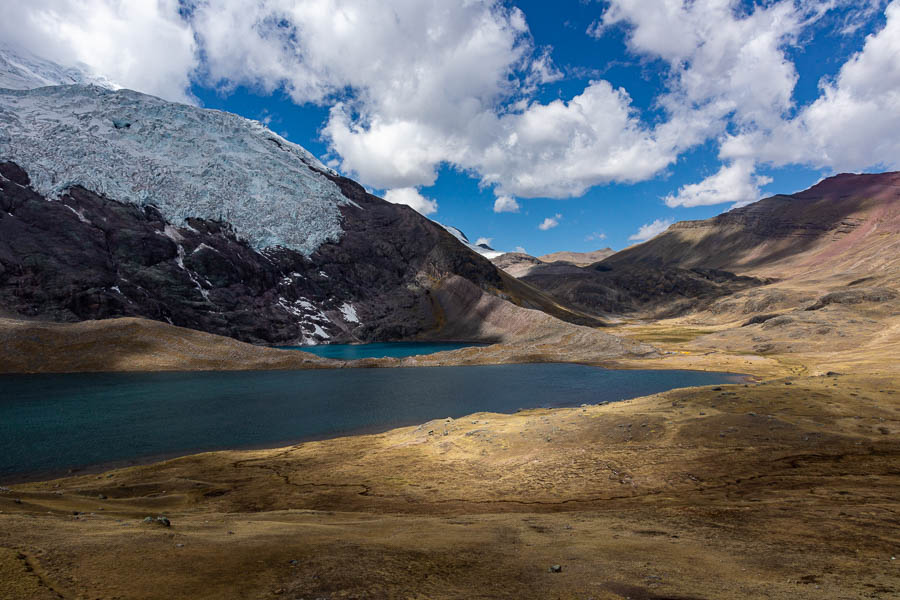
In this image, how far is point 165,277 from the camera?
149 metres

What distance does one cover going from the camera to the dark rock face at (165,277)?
4975 inches

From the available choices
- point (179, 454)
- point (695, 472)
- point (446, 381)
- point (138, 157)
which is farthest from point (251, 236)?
point (695, 472)

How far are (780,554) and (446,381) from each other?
240 feet

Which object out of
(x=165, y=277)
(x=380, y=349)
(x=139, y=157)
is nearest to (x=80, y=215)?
(x=165, y=277)

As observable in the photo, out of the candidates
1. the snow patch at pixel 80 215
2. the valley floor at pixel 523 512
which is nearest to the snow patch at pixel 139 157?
the snow patch at pixel 80 215

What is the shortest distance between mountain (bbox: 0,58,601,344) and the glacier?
19.8 inches

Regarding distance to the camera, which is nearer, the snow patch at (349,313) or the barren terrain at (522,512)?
the barren terrain at (522,512)

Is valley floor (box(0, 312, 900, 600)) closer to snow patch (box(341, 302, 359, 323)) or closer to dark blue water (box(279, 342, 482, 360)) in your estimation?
dark blue water (box(279, 342, 482, 360))

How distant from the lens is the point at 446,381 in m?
83.9

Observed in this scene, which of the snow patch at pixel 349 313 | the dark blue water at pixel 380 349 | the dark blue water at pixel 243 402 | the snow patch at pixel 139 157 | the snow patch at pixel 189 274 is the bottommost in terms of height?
the dark blue water at pixel 243 402

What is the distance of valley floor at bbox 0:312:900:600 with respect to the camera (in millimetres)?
9203

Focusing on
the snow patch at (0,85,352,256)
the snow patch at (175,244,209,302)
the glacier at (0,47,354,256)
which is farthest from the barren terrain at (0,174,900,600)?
the glacier at (0,47,354,256)

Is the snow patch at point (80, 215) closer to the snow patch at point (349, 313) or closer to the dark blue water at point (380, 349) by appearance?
the dark blue water at point (380, 349)

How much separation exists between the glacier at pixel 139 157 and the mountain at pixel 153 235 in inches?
19.8
